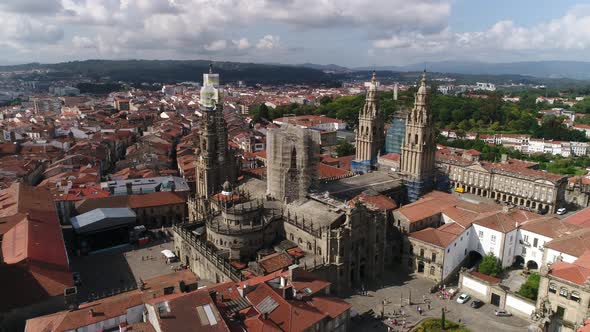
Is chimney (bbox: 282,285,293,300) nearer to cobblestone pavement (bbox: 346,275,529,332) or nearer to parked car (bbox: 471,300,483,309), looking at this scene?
cobblestone pavement (bbox: 346,275,529,332)

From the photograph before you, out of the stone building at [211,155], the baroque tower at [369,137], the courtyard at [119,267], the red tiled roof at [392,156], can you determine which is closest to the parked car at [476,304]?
the courtyard at [119,267]

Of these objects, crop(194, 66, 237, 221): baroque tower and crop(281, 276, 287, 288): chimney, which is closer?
crop(281, 276, 287, 288): chimney

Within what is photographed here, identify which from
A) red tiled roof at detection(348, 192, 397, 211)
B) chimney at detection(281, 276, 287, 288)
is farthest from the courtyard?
red tiled roof at detection(348, 192, 397, 211)

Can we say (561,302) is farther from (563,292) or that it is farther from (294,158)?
(294,158)

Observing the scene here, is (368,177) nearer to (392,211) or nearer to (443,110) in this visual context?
(392,211)

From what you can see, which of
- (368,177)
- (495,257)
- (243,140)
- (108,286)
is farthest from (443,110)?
(108,286)

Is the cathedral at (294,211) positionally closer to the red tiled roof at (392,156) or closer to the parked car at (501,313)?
the red tiled roof at (392,156)
